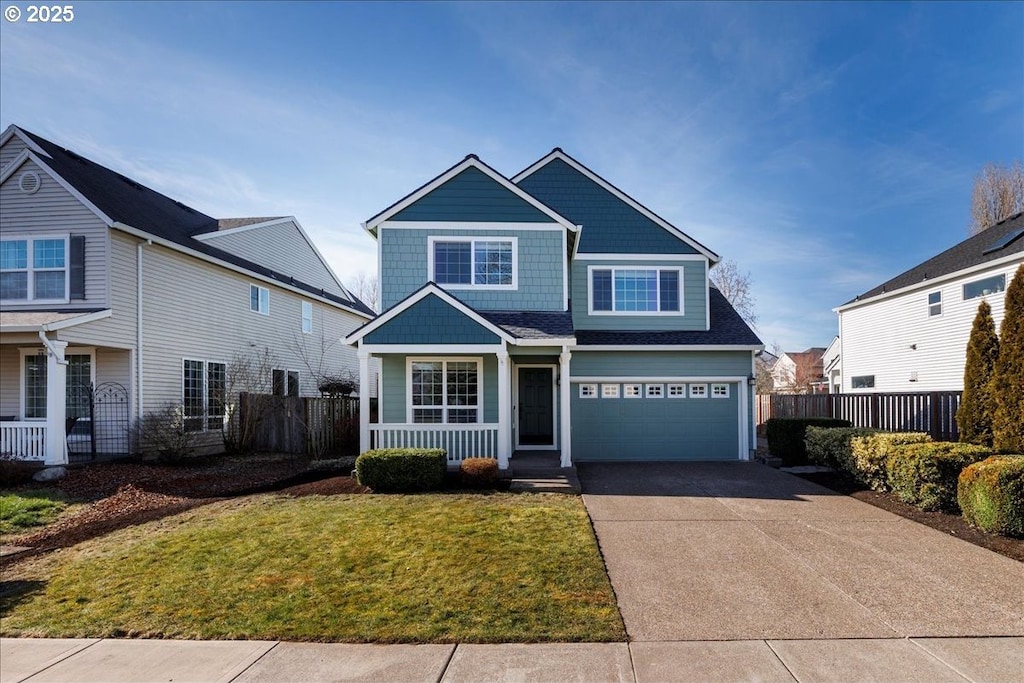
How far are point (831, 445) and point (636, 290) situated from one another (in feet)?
20.6

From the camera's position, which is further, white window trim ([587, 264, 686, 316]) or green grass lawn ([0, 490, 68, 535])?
white window trim ([587, 264, 686, 316])

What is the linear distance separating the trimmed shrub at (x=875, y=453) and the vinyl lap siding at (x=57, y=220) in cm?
1720

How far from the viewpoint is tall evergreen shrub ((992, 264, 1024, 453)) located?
28.5ft

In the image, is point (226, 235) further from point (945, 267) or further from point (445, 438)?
point (945, 267)

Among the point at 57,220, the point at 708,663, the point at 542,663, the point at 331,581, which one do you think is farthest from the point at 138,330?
the point at 708,663

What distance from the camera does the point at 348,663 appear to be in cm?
403

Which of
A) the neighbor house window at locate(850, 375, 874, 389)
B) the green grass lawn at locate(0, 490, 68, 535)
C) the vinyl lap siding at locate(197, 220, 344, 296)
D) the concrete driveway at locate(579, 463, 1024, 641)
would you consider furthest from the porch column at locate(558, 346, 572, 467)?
the neighbor house window at locate(850, 375, 874, 389)

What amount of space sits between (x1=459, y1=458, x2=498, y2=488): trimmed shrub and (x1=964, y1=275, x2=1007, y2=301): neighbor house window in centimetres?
1709

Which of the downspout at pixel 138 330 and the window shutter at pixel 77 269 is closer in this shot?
the window shutter at pixel 77 269

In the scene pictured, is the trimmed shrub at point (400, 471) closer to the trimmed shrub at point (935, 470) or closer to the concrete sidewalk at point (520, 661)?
the concrete sidewalk at point (520, 661)

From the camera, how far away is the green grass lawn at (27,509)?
7829 millimetres

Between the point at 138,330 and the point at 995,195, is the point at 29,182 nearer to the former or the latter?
the point at 138,330

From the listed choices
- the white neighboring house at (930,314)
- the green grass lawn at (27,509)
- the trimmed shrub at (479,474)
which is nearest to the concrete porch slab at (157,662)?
the green grass lawn at (27,509)

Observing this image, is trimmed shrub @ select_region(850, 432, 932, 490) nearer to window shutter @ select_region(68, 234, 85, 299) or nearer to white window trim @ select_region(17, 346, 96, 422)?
window shutter @ select_region(68, 234, 85, 299)
